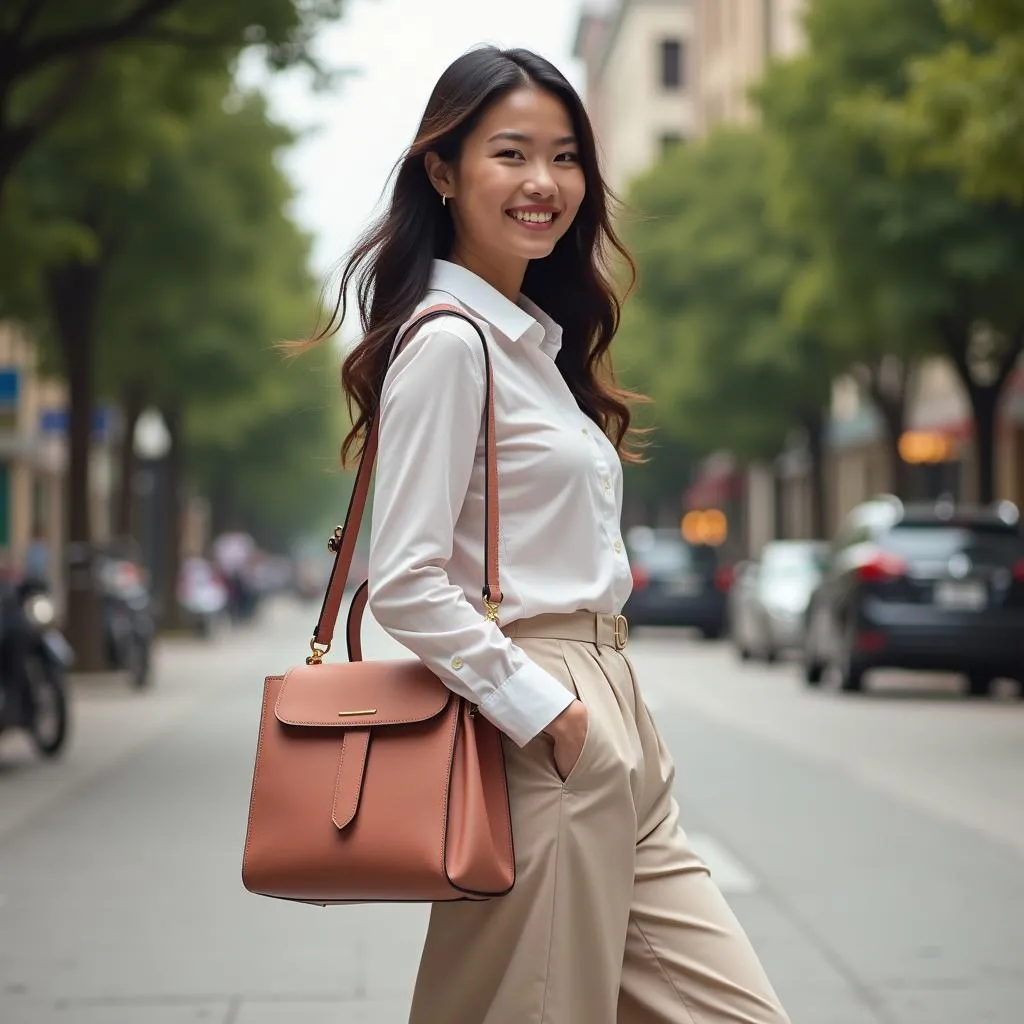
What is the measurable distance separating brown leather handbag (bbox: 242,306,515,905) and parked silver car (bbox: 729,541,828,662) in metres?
21.7

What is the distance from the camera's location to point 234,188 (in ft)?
83.7

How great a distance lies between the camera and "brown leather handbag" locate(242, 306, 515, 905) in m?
2.97

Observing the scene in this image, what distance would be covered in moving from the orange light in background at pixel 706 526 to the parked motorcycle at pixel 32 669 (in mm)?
52078

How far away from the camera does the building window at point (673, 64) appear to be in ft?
269

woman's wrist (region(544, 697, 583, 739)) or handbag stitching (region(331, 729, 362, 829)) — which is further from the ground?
woman's wrist (region(544, 697, 583, 739))

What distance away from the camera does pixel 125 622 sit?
21422 mm

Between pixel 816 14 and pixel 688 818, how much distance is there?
18.5 metres

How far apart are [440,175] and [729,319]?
37.4m

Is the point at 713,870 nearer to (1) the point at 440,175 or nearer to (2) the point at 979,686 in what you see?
(1) the point at 440,175

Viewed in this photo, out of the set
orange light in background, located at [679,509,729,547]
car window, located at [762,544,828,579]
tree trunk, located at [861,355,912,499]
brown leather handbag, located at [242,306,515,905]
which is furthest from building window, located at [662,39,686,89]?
brown leather handbag, located at [242,306,515,905]

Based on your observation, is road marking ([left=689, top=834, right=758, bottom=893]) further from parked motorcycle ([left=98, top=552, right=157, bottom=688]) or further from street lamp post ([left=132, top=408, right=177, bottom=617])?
street lamp post ([left=132, top=408, right=177, bottom=617])

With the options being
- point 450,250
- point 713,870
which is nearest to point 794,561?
point 713,870

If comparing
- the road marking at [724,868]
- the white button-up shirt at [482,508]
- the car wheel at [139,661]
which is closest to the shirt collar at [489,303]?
the white button-up shirt at [482,508]

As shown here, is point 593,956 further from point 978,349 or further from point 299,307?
point 299,307
